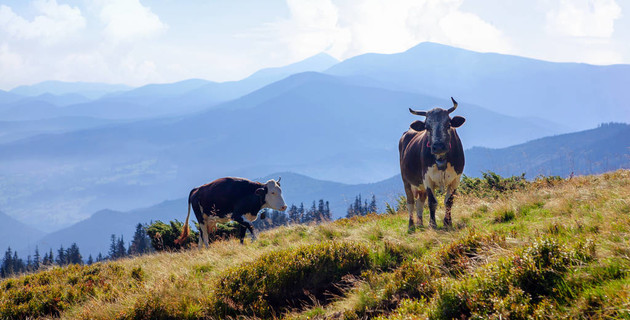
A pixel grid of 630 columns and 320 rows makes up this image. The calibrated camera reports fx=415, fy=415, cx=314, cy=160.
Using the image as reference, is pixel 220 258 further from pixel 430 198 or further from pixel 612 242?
pixel 612 242

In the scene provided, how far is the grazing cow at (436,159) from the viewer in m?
9.70

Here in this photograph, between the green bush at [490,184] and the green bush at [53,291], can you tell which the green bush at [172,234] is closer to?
the green bush at [53,291]

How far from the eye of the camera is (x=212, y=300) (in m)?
7.10

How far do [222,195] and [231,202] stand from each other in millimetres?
417

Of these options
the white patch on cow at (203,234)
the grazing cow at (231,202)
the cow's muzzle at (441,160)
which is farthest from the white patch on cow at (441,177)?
the white patch on cow at (203,234)

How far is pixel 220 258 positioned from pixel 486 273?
6.66 meters

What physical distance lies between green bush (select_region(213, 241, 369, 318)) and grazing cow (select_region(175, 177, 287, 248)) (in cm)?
719

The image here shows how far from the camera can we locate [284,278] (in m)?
7.51

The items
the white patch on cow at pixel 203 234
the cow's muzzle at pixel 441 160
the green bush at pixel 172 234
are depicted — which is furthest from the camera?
the green bush at pixel 172 234

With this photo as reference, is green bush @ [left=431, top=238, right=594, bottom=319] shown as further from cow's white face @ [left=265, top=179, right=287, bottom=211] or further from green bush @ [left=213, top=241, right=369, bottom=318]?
cow's white face @ [left=265, top=179, right=287, bottom=211]

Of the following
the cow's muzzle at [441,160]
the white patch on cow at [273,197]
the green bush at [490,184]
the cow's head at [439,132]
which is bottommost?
the green bush at [490,184]

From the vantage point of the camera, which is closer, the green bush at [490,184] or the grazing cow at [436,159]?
the grazing cow at [436,159]

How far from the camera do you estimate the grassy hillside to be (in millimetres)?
4547

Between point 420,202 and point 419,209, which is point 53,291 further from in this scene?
point 420,202
